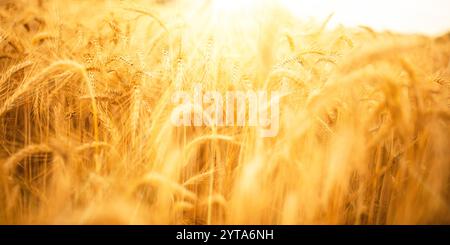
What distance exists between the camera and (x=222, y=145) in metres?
1.09

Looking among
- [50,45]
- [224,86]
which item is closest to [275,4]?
[224,86]

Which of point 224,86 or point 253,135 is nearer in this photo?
point 253,135

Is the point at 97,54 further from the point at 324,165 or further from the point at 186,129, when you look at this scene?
the point at 324,165

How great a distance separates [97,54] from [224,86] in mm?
464

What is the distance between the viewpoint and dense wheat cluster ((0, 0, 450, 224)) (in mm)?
843

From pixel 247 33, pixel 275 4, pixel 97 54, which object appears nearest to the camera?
pixel 97 54

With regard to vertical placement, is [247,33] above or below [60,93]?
above

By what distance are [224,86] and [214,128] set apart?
0.95 feet

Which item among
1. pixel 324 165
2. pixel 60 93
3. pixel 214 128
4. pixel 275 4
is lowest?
pixel 324 165

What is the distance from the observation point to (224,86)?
4.02 ft

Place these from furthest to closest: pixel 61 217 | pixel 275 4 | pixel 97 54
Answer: pixel 275 4, pixel 97 54, pixel 61 217

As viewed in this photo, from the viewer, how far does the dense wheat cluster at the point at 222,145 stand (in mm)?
843
